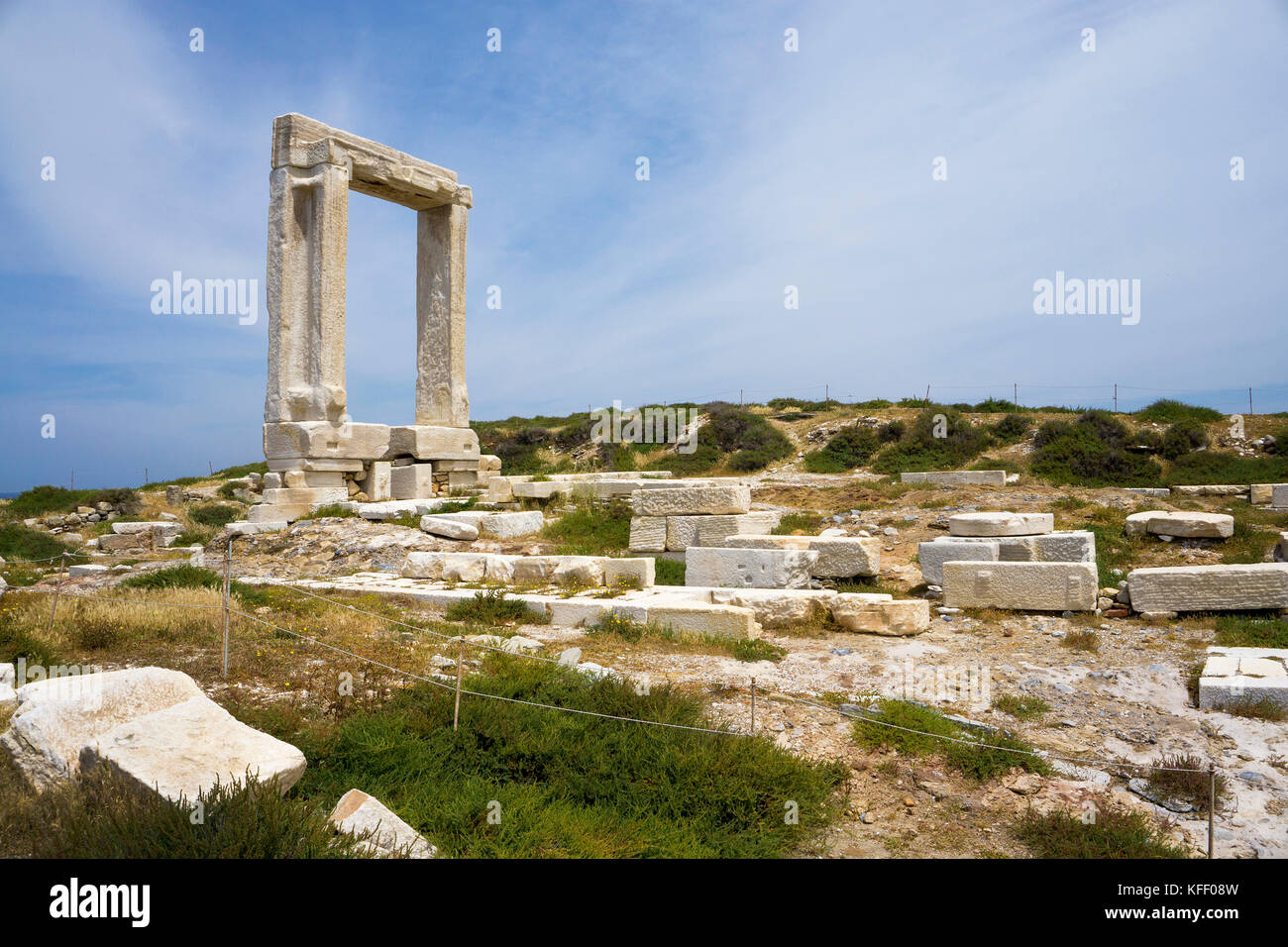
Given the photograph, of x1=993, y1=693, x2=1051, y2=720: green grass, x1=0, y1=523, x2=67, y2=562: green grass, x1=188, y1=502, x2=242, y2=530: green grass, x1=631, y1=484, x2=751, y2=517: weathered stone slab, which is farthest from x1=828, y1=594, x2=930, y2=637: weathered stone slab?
x1=188, y1=502, x2=242, y2=530: green grass

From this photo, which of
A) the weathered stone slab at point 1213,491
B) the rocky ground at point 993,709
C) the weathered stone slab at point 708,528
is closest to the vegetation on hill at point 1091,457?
the weathered stone slab at point 1213,491

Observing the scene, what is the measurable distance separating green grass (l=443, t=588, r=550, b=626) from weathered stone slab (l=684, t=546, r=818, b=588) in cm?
207

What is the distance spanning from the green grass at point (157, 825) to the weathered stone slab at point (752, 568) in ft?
19.6

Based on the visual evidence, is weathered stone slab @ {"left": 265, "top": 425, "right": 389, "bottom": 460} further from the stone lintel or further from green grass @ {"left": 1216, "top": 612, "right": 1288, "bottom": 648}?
green grass @ {"left": 1216, "top": 612, "right": 1288, "bottom": 648}

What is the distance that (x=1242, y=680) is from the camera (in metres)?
5.09

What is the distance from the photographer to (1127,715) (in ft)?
16.6

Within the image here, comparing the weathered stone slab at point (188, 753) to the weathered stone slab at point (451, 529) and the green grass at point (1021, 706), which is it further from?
the weathered stone slab at point (451, 529)

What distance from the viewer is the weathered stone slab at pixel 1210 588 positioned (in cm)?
683
